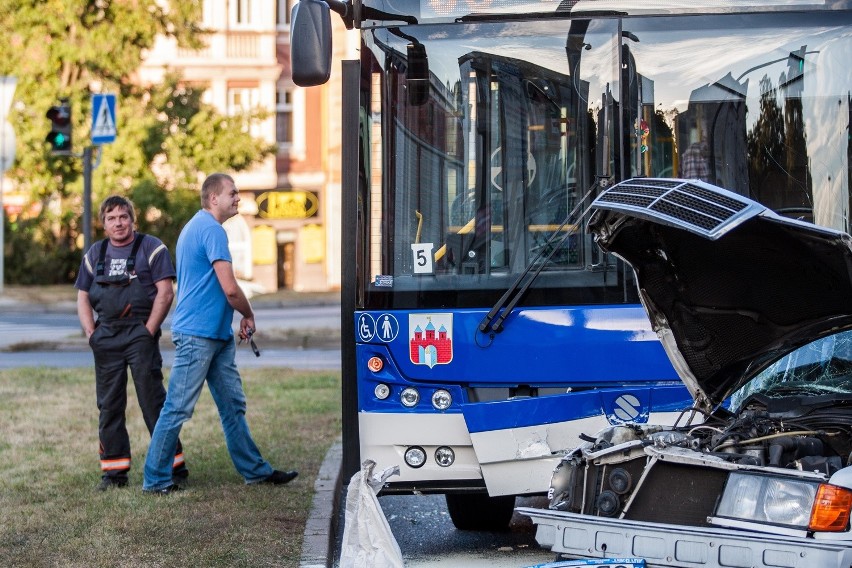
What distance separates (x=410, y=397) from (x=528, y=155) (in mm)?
1309

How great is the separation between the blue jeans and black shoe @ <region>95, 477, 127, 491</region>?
25 centimetres

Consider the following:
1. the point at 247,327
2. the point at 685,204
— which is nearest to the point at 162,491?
the point at 247,327

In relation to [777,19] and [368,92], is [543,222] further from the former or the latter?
[777,19]

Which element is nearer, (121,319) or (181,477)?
(121,319)

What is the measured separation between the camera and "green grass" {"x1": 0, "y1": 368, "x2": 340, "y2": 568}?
22.3 feet

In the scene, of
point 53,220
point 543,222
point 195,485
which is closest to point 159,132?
point 53,220

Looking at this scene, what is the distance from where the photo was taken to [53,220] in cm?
3706

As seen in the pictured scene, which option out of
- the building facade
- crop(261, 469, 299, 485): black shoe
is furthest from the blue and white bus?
the building facade

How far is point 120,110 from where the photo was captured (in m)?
35.2

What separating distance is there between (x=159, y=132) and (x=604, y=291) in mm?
29368

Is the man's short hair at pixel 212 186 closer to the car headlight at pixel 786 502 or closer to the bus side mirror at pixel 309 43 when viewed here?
the bus side mirror at pixel 309 43

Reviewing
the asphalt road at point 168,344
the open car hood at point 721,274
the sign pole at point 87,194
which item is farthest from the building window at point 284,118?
the open car hood at point 721,274

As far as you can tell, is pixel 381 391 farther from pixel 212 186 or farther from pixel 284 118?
pixel 284 118

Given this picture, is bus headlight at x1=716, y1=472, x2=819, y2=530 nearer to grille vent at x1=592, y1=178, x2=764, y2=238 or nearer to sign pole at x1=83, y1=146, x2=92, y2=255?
grille vent at x1=592, y1=178, x2=764, y2=238
